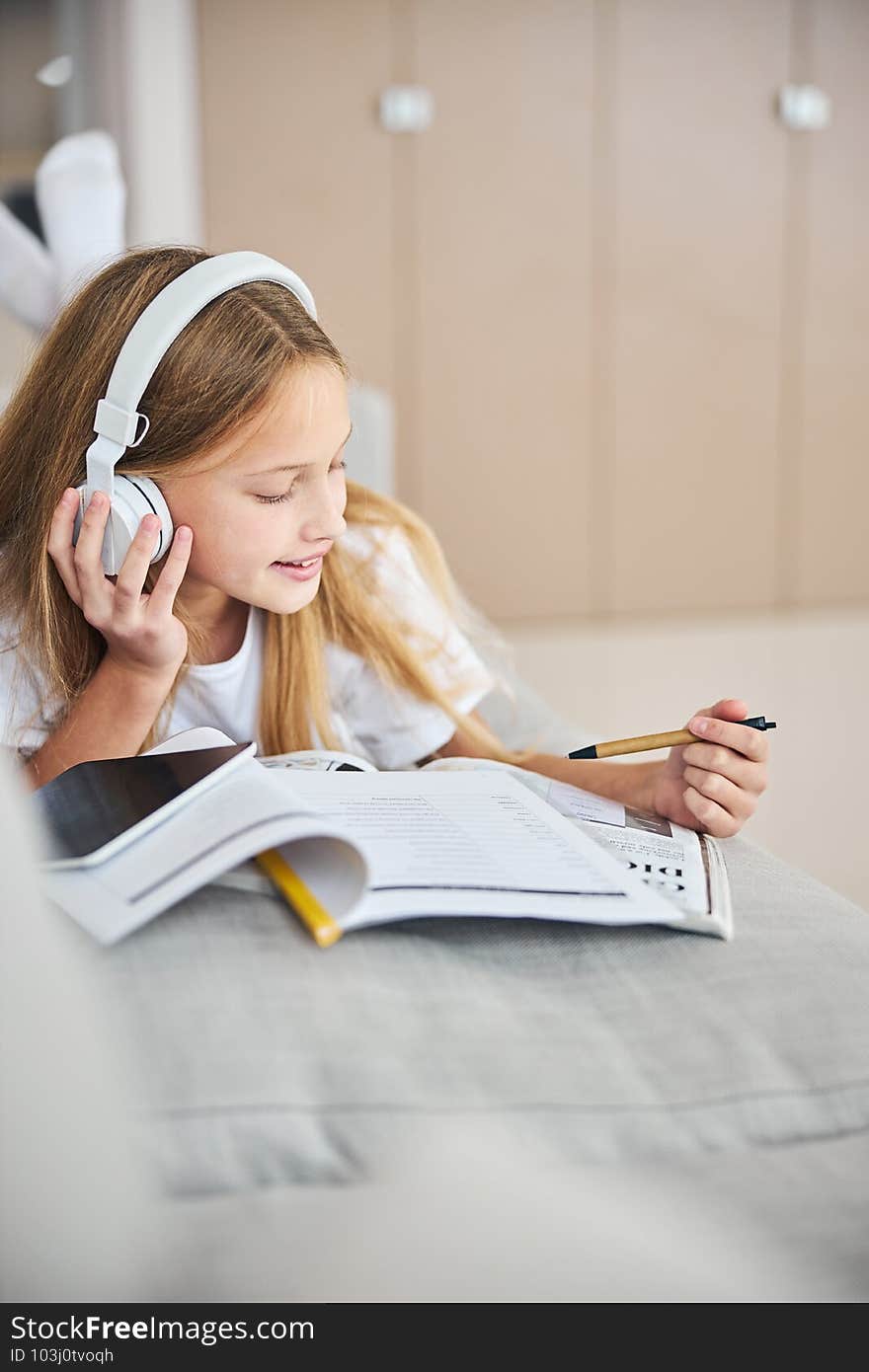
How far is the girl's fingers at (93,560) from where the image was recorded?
83 cm

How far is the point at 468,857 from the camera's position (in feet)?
2.11

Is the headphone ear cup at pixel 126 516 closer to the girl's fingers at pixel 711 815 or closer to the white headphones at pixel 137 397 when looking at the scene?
the white headphones at pixel 137 397

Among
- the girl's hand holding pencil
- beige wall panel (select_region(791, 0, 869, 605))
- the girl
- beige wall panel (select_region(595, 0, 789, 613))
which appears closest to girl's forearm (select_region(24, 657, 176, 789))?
the girl

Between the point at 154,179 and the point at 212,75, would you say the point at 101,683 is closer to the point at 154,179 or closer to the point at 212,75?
the point at 154,179

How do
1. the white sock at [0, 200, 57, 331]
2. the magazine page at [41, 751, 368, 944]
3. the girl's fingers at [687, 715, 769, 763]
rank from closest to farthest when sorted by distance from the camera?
1. the magazine page at [41, 751, 368, 944]
2. the girl's fingers at [687, 715, 769, 763]
3. the white sock at [0, 200, 57, 331]

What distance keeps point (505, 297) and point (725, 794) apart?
2.60 meters

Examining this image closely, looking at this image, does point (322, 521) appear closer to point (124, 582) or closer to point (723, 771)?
point (124, 582)

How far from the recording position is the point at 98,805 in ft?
2.17

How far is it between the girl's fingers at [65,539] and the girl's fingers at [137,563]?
0.04 m

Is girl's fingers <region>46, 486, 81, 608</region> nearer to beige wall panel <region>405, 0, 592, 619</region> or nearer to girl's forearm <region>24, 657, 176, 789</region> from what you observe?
girl's forearm <region>24, 657, 176, 789</region>

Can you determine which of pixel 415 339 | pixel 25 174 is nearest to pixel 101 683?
pixel 25 174

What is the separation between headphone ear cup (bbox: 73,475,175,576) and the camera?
32.9 inches

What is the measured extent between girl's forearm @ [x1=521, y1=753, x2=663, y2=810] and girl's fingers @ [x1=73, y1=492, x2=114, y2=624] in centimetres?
34

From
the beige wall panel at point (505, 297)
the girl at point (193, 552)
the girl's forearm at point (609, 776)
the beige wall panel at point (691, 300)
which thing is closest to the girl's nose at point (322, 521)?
the girl at point (193, 552)
